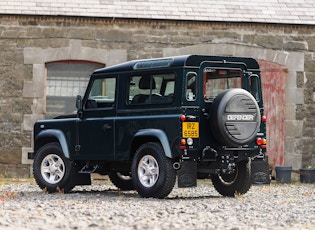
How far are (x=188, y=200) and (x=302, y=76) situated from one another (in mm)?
7559

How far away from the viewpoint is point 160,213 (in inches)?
409

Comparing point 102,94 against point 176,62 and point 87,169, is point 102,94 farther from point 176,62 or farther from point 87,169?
point 176,62

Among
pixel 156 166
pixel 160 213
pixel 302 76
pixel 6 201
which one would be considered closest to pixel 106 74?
pixel 156 166

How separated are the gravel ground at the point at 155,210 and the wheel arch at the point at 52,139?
28.5 inches

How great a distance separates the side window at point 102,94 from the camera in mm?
13773

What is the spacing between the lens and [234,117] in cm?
1262

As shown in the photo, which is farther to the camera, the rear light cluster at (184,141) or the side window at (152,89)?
the side window at (152,89)

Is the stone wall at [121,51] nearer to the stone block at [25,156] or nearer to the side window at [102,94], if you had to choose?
the stone block at [25,156]

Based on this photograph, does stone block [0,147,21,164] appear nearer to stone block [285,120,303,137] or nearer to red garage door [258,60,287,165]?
red garage door [258,60,287,165]

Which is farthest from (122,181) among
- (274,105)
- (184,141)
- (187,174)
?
(274,105)

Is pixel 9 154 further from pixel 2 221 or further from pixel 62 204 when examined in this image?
pixel 2 221

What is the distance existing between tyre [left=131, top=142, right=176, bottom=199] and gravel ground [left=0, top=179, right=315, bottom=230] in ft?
0.77

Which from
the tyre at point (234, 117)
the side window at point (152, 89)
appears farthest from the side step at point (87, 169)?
the tyre at point (234, 117)

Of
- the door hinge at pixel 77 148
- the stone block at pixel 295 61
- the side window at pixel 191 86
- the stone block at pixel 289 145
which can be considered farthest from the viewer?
the stone block at pixel 295 61
